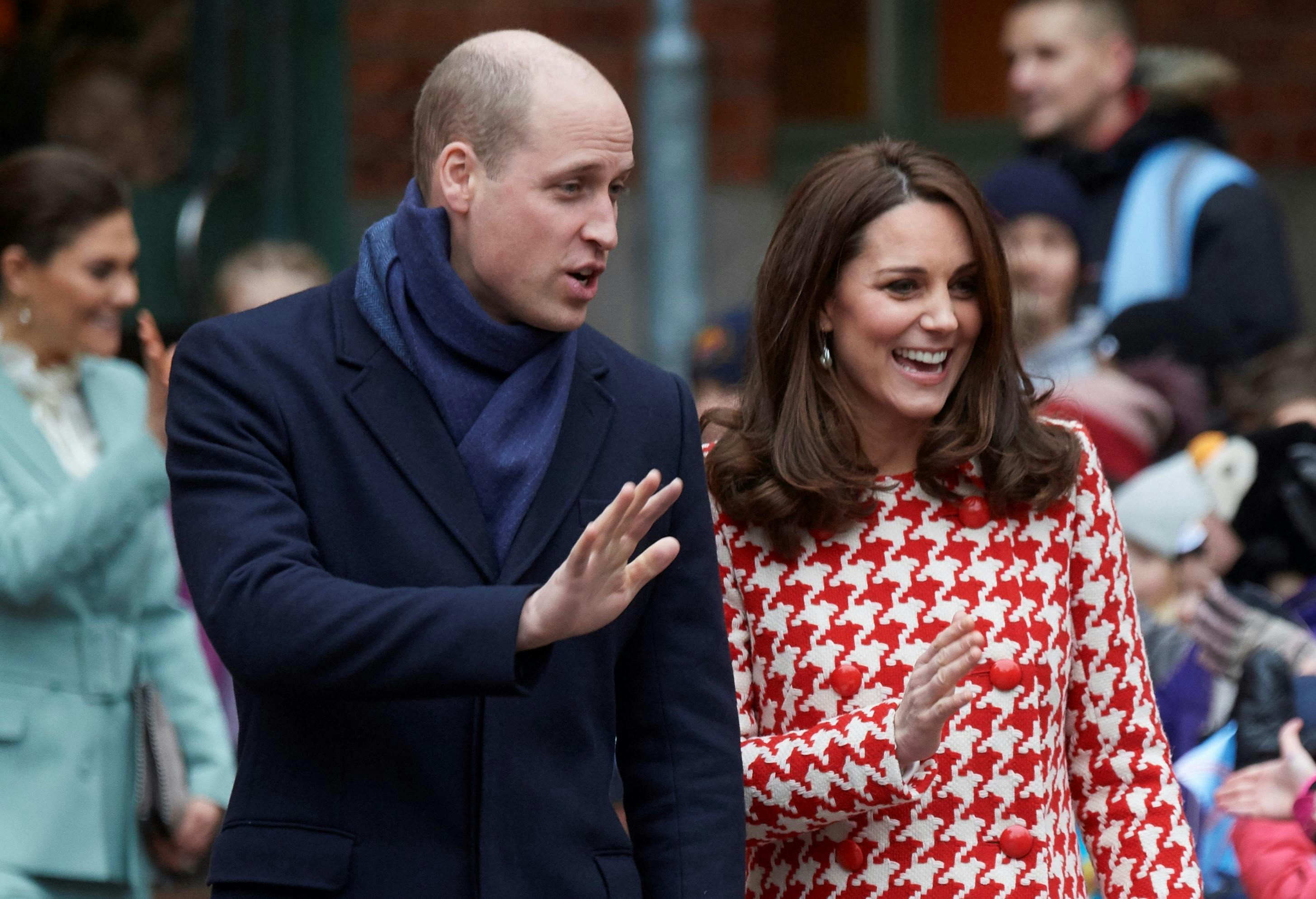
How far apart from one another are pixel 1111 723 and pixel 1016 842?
0.27 m

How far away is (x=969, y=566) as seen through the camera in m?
3.14

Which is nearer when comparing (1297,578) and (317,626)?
(317,626)

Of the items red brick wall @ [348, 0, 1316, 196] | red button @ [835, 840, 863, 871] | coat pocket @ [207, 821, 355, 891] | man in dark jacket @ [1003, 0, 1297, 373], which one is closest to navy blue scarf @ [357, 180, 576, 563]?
coat pocket @ [207, 821, 355, 891]

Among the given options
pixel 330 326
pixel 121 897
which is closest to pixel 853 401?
pixel 330 326

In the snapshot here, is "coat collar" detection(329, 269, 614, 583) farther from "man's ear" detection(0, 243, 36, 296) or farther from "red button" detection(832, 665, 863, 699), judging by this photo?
"man's ear" detection(0, 243, 36, 296)

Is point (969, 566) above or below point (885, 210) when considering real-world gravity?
below

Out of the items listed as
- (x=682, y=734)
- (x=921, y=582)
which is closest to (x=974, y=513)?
(x=921, y=582)

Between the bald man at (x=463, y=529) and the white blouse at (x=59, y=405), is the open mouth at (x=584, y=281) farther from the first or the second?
the white blouse at (x=59, y=405)

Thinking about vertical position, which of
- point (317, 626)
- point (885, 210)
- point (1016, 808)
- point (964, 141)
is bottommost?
point (1016, 808)

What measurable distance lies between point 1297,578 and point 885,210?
1556 mm

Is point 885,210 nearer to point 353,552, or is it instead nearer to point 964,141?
point 353,552

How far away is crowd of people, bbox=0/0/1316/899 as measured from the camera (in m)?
2.55

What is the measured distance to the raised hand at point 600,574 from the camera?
92.5 inches

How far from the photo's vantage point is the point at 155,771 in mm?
4441
